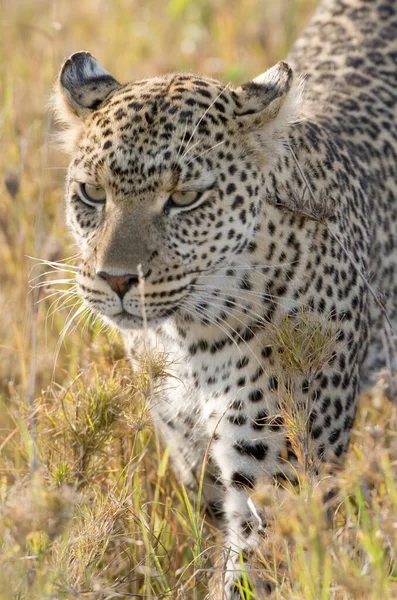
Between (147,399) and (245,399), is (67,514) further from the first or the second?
(245,399)

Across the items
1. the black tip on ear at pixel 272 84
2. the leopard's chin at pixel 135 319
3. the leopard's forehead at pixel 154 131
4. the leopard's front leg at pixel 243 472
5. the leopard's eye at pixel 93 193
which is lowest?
the leopard's front leg at pixel 243 472

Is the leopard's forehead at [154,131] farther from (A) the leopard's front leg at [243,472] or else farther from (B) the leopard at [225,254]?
(A) the leopard's front leg at [243,472]

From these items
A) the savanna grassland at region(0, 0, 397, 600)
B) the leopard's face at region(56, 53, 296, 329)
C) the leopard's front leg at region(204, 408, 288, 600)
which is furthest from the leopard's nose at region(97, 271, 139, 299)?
the leopard's front leg at region(204, 408, 288, 600)

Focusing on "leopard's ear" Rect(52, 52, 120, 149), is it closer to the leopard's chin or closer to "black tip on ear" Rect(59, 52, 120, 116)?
"black tip on ear" Rect(59, 52, 120, 116)

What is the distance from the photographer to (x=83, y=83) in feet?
14.8

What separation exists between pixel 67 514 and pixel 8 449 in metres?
2.02

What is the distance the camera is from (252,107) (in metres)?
4.14

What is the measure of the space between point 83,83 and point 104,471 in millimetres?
1637

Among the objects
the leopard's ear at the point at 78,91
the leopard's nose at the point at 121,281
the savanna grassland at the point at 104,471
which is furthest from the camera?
the leopard's ear at the point at 78,91

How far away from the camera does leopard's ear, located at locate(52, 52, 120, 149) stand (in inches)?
172

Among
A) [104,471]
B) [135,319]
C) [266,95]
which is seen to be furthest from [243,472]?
[266,95]

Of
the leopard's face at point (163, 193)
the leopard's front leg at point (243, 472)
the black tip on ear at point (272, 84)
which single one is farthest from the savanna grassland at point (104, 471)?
the black tip on ear at point (272, 84)

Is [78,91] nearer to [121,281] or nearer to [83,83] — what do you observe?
[83,83]

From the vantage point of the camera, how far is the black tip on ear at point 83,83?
4367mm
